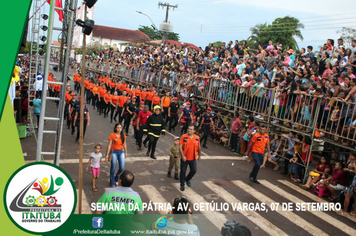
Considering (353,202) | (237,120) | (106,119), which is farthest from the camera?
(106,119)

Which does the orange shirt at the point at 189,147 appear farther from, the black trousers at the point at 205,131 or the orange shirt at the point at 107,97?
the orange shirt at the point at 107,97

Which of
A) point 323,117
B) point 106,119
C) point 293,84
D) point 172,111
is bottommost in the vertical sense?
point 106,119

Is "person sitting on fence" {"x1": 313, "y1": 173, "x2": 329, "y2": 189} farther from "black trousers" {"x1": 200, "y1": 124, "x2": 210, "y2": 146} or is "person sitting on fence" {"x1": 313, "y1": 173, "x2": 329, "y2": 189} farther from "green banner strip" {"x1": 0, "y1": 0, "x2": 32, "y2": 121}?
"green banner strip" {"x1": 0, "y1": 0, "x2": 32, "y2": 121}

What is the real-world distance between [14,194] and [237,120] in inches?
422

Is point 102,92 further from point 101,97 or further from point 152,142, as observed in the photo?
point 152,142

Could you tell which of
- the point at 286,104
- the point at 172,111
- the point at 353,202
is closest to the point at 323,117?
the point at 286,104

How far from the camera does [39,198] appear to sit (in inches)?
203

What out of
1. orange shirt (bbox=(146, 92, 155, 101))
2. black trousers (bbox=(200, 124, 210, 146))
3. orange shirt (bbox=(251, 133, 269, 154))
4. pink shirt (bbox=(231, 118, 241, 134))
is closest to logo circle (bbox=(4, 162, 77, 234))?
orange shirt (bbox=(251, 133, 269, 154))

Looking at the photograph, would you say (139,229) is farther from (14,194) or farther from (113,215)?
(14,194)

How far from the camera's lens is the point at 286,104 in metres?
12.3

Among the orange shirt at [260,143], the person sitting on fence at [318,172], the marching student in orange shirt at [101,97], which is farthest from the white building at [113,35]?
the person sitting on fence at [318,172]

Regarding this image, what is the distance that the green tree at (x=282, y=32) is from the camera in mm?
42156

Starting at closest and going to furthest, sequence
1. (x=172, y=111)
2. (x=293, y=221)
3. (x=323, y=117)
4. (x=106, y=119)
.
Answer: (x=293, y=221) → (x=323, y=117) → (x=172, y=111) → (x=106, y=119)

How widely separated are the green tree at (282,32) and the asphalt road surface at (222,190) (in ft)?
107
